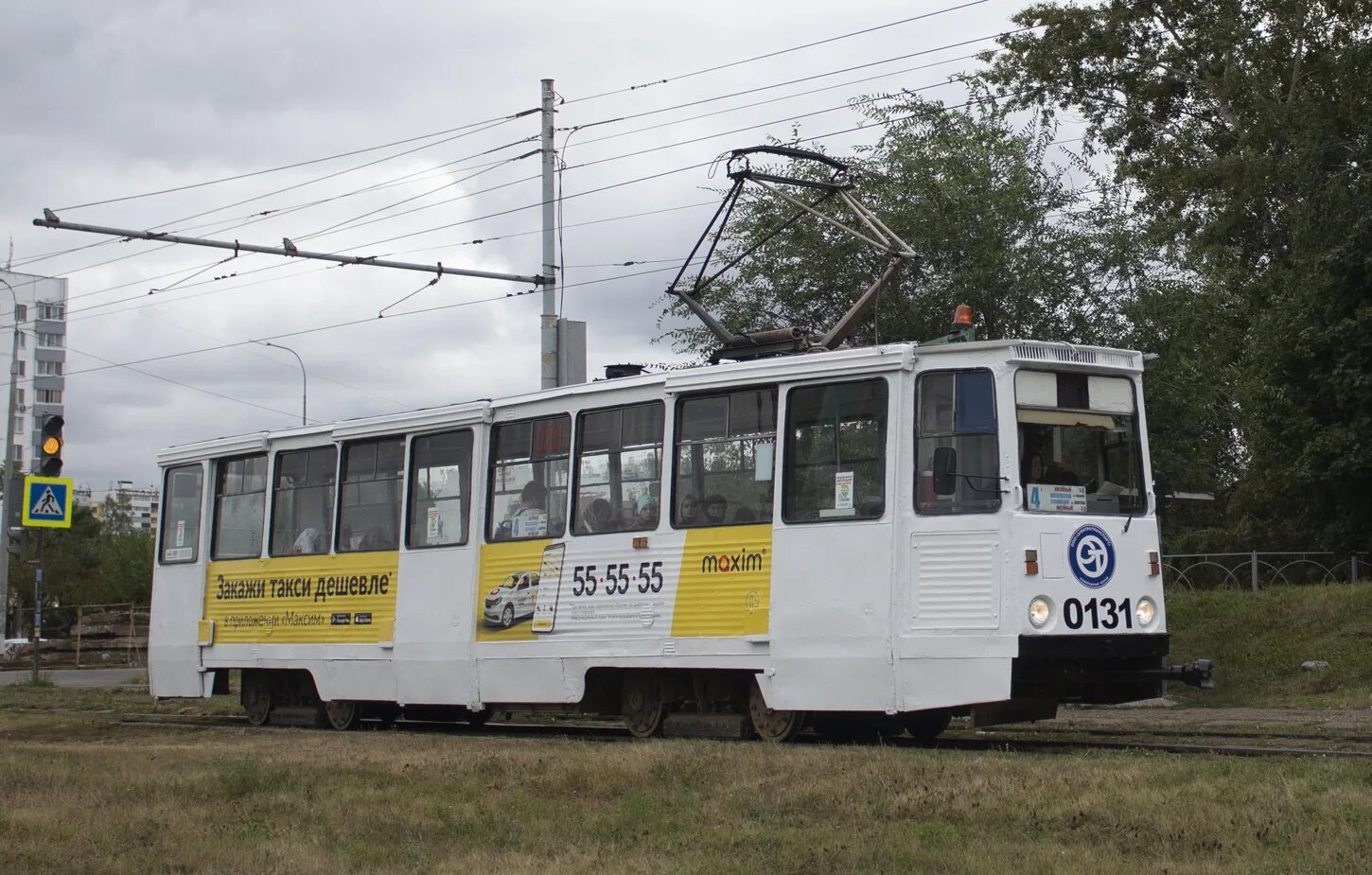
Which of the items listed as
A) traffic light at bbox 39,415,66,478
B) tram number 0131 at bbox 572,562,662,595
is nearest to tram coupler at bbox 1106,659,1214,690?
tram number 0131 at bbox 572,562,662,595

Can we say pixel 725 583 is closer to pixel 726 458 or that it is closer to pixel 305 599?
pixel 726 458

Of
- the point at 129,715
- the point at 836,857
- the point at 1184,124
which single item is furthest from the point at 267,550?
the point at 1184,124

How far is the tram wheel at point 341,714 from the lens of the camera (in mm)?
18312

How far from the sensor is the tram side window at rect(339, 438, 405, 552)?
17469 mm

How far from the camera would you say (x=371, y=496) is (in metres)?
17.8

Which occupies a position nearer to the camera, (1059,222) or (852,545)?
(852,545)

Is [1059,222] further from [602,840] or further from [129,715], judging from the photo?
[602,840]

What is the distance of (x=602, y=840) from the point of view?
8789 mm

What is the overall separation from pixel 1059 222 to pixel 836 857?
19165 millimetres

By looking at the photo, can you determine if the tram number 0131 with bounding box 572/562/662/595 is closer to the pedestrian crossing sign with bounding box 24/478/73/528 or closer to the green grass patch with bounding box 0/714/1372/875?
the green grass patch with bounding box 0/714/1372/875

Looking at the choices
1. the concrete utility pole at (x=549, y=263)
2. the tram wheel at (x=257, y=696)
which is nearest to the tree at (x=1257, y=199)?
the concrete utility pole at (x=549, y=263)

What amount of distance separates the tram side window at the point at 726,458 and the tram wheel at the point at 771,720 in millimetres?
1460

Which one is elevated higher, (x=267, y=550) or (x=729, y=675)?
(x=267, y=550)

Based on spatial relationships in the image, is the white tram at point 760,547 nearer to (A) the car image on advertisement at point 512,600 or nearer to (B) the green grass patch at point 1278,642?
(A) the car image on advertisement at point 512,600
